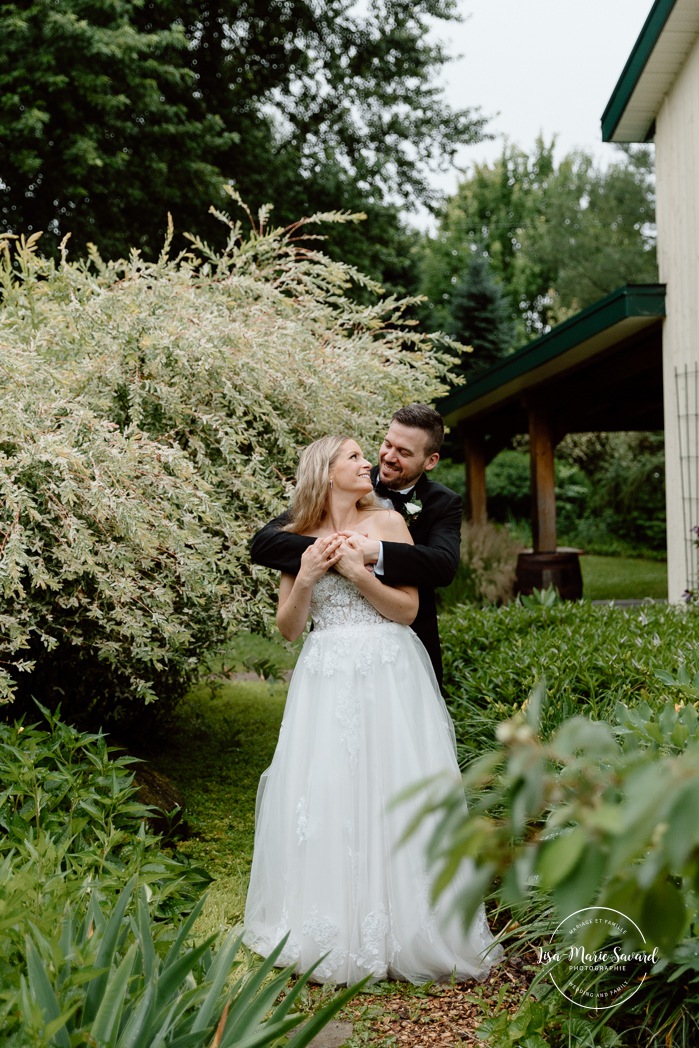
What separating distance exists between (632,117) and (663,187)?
2.71ft

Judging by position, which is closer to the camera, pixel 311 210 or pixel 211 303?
pixel 211 303

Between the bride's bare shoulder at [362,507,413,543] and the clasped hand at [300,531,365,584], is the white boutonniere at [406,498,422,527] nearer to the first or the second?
the bride's bare shoulder at [362,507,413,543]

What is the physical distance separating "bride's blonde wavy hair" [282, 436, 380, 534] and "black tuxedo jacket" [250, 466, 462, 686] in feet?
0.27

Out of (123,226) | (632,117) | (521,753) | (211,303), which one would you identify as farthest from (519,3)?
(521,753)

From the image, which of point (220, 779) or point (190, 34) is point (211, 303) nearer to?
point (220, 779)

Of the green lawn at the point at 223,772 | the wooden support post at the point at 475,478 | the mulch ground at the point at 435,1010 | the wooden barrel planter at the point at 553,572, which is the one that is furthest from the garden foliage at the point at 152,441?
the wooden support post at the point at 475,478

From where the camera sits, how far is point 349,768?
10.9 ft

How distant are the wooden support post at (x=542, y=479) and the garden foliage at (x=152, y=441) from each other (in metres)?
5.36

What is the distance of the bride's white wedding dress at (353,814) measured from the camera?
10.5ft

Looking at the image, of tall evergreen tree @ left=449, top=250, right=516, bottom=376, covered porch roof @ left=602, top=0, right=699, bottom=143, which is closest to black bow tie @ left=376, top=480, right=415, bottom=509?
covered porch roof @ left=602, top=0, right=699, bottom=143

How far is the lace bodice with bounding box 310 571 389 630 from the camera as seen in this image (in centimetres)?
346

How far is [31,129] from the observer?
1225cm

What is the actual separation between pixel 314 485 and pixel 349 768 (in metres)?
1.03

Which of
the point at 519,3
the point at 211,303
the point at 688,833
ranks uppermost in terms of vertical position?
the point at 519,3
